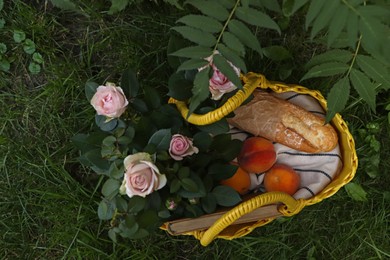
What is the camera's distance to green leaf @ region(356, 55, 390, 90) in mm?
Result: 896

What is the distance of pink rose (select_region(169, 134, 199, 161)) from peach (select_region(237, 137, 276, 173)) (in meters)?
0.19

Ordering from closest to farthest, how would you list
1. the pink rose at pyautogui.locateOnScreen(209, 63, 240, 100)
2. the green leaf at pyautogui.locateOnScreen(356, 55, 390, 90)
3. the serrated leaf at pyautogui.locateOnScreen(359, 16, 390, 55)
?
the serrated leaf at pyautogui.locateOnScreen(359, 16, 390, 55)
the green leaf at pyautogui.locateOnScreen(356, 55, 390, 90)
the pink rose at pyautogui.locateOnScreen(209, 63, 240, 100)

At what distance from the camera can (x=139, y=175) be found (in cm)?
99

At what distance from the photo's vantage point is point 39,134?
149 centimetres

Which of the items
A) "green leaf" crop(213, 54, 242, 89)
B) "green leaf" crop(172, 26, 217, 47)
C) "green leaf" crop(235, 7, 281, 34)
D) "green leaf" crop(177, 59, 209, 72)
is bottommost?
"green leaf" crop(177, 59, 209, 72)

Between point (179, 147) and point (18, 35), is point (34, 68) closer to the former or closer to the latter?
point (18, 35)

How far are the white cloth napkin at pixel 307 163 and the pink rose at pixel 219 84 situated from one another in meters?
0.24

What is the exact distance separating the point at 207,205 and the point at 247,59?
1.45ft

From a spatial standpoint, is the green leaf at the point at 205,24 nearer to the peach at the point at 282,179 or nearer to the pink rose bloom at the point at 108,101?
the pink rose bloom at the point at 108,101

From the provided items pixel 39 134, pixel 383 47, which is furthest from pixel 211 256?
pixel 383 47

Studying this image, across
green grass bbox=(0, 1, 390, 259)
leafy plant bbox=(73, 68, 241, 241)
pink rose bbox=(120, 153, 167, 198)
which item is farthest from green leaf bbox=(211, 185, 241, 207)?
green grass bbox=(0, 1, 390, 259)

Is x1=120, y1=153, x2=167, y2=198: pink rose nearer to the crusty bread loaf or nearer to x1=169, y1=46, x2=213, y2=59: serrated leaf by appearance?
x1=169, y1=46, x2=213, y2=59: serrated leaf

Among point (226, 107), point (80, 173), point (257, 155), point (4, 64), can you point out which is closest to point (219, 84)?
point (226, 107)

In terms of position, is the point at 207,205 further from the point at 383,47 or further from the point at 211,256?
the point at 383,47
